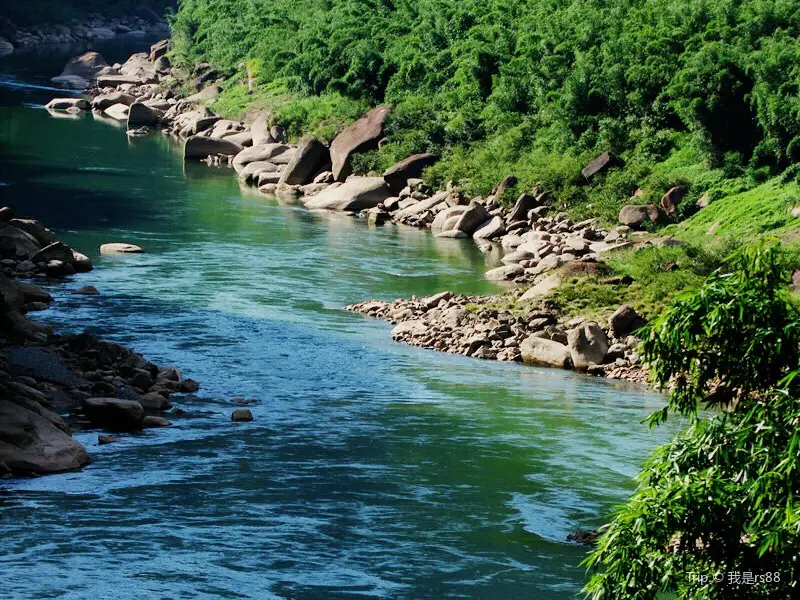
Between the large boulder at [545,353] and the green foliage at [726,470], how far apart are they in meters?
15.6

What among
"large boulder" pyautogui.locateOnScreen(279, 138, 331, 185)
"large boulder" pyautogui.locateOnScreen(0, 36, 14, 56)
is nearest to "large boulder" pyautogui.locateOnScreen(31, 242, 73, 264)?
"large boulder" pyautogui.locateOnScreen(279, 138, 331, 185)

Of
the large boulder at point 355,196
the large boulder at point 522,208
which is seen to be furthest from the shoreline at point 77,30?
the large boulder at point 522,208

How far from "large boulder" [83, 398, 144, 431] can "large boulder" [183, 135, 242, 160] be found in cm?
3317

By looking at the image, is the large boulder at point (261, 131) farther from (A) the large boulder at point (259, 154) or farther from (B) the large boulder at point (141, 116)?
(B) the large boulder at point (141, 116)

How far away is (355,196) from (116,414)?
937 inches

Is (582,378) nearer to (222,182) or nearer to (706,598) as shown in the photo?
(706,598)

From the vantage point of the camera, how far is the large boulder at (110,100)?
6488 cm

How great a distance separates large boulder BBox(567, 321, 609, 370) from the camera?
24.8 metres

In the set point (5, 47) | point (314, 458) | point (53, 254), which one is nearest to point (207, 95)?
point (5, 47)

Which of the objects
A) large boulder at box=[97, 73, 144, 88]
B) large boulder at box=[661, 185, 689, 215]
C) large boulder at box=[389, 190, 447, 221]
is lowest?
large boulder at box=[389, 190, 447, 221]

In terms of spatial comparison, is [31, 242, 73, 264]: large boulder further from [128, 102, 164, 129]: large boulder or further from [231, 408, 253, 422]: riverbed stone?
[128, 102, 164, 129]: large boulder

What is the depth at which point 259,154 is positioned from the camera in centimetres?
4978

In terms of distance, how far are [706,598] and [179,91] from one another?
6212cm

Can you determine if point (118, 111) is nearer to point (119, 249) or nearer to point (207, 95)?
point (207, 95)
